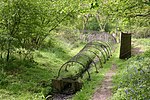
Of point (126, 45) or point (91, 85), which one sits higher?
point (126, 45)

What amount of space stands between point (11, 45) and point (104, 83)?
208 inches

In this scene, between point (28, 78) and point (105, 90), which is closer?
point (105, 90)

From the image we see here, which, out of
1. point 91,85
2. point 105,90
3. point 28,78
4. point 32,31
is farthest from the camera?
point 32,31

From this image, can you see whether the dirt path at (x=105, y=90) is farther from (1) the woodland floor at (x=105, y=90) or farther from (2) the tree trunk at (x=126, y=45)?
(2) the tree trunk at (x=126, y=45)

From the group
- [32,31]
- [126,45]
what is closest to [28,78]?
[32,31]

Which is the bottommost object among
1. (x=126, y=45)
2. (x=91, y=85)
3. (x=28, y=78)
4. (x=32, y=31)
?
(x=91, y=85)

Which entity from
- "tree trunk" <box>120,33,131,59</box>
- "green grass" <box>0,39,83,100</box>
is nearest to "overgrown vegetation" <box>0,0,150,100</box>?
"green grass" <box>0,39,83,100</box>

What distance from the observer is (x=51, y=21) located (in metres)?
18.0

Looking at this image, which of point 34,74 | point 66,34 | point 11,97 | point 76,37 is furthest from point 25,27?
point 76,37

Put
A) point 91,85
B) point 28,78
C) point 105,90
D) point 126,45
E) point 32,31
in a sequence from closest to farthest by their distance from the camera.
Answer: point 105,90 → point 91,85 → point 28,78 → point 32,31 → point 126,45

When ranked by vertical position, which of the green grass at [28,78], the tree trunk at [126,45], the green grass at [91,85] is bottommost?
the green grass at [91,85]

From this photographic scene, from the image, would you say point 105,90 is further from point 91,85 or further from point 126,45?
point 126,45

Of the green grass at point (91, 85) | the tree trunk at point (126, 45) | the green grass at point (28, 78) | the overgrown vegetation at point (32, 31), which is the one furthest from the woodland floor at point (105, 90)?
the tree trunk at point (126, 45)

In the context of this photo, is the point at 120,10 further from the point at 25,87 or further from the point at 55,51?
the point at 55,51
